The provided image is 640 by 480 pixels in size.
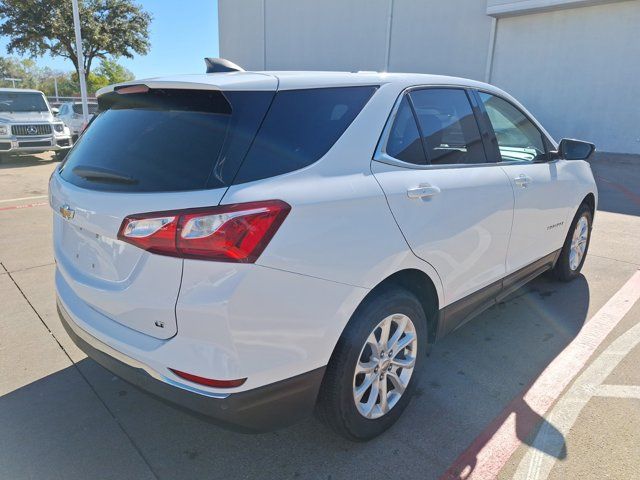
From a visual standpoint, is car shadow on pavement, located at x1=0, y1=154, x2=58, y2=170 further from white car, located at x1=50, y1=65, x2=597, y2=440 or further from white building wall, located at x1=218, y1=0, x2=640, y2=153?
white building wall, located at x1=218, y1=0, x2=640, y2=153

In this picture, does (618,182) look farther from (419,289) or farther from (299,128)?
(299,128)

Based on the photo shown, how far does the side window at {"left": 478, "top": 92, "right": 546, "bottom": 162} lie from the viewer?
3391 mm

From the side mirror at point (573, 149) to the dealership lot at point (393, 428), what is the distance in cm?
131

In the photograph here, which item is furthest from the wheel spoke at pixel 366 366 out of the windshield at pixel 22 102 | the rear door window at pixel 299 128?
the windshield at pixel 22 102

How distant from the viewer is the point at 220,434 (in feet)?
8.38

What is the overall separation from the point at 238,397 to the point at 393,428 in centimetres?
112

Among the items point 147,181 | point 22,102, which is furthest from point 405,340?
point 22,102

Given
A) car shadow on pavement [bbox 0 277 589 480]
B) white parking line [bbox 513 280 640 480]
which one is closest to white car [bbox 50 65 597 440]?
car shadow on pavement [bbox 0 277 589 480]

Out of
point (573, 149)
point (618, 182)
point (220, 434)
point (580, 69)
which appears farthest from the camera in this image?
point (580, 69)

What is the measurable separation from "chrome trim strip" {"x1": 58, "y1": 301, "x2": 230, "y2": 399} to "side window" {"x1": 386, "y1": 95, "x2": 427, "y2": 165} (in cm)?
138

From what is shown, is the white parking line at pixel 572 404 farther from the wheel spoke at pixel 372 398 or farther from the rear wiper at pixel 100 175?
the rear wiper at pixel 100 175

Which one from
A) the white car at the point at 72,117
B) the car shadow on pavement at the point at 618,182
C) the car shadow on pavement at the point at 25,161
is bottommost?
the car shadow on pavement at the point at 25,161

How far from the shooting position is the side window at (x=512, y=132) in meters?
3.39

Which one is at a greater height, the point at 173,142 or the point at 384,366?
the point at 173,142
